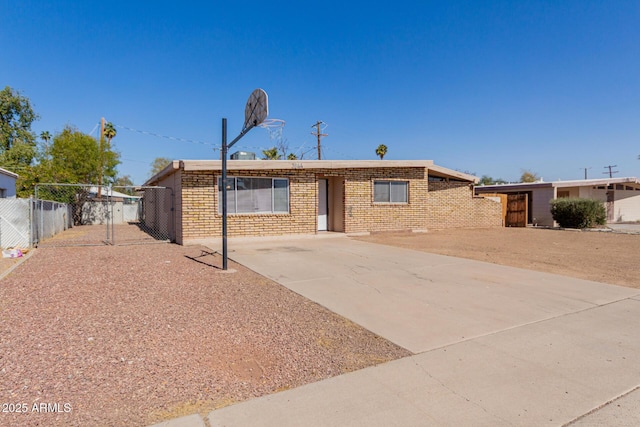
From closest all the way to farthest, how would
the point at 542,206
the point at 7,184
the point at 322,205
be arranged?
the point at 7,184 < the point at 322,205 < the point at 542,206

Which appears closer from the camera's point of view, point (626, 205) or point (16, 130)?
point (626, 205)

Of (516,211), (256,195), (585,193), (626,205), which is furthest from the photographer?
(626,205)

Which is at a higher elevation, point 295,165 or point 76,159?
point 76,159

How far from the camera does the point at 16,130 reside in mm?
34500

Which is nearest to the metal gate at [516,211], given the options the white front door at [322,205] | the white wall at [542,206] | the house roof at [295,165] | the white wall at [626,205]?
the white wall at [542,206]

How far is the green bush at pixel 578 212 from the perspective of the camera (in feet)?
61.3

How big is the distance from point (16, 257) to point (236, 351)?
8860mm

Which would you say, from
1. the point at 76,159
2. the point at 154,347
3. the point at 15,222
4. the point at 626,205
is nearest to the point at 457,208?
the point at 626,205

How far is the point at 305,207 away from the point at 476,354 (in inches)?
416

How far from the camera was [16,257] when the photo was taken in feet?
30.1

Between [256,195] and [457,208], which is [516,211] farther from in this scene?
[256,195]

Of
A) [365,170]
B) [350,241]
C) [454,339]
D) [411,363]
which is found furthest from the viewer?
[365,170]

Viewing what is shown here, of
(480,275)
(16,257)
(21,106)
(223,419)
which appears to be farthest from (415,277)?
(21,106)

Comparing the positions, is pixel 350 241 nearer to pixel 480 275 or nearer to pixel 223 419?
pixel 480 275
